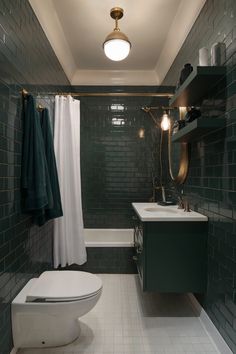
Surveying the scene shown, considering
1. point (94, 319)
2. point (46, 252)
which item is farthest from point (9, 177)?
point (94, 319)

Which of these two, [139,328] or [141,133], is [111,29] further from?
[139,328]

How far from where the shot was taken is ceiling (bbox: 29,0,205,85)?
209cm

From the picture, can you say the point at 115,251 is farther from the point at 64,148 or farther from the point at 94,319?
the point at 64,148

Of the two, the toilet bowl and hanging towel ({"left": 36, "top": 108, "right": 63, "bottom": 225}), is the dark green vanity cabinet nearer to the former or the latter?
the toilet bowl

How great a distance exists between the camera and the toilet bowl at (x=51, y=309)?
1.48m

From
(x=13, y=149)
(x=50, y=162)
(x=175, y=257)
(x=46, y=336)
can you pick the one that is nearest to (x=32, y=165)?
(x=13, y=149)

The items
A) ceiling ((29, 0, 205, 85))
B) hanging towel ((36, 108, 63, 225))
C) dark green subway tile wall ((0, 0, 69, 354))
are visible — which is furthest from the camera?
ceiling ((29, 0, 205, 85))

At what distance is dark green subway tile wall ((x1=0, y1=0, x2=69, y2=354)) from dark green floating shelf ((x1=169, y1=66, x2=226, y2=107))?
1137 millimetres

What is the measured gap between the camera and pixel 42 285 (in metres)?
1.63

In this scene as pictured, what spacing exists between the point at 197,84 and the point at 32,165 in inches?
49.6

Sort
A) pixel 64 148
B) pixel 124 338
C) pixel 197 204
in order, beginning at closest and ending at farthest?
pixel 124 338 → pixel 197 204 → pixel 64 148

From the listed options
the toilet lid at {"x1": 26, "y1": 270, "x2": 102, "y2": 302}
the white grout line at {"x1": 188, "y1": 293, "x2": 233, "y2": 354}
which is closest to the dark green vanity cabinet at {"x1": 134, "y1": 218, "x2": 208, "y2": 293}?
the white grout line at {"x1": 188, "y1": 293, "x2": 233, "y2": 354}

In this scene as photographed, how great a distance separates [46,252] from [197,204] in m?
1.43

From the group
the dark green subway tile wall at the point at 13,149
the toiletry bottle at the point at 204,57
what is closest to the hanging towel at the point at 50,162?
the dark green subway tile wall at the point at 13,149
